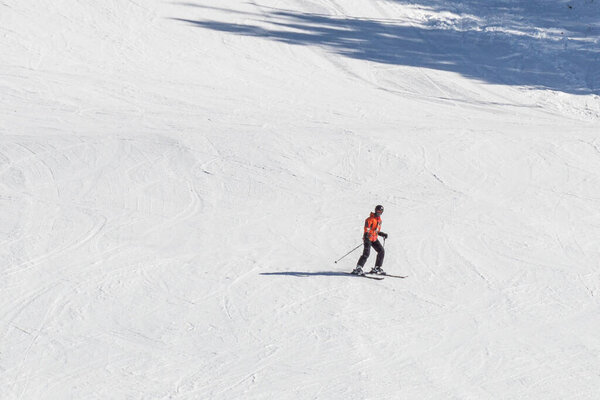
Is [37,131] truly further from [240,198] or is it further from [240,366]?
[240,366]

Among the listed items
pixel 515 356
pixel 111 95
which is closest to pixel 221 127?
pixel 111 95

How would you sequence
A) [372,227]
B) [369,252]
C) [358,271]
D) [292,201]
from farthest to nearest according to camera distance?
[292,201] < [358,271] < [369,252] < [372,227]

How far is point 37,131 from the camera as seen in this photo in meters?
17.4

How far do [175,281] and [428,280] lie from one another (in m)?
3.83

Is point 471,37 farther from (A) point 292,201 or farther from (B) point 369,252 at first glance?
(B) point 369,252

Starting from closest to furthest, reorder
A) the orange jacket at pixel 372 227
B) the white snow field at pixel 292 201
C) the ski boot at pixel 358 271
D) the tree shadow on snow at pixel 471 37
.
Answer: the white snow field at pixel 292 201
the orange jacket at pixel 372 227
the ski boot at pixel 358 271
the tree shadow on snow at pixel 471 37

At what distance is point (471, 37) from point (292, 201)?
1422cm

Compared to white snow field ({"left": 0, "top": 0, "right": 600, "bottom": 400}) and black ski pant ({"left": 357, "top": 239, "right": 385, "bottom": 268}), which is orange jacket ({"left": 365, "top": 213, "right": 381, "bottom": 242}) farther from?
white snow field ({"left": 0, "top": 0, "right": 600, "bottom": 400})

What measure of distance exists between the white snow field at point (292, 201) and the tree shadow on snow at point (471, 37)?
12 centimetres

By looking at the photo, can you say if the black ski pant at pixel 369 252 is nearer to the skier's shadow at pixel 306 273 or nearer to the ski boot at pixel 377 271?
the ski boot at pixel 377 271

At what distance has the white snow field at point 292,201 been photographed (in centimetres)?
934

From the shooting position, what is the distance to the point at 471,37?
2669 cm

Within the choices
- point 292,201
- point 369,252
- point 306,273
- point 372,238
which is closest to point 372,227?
point 372,238

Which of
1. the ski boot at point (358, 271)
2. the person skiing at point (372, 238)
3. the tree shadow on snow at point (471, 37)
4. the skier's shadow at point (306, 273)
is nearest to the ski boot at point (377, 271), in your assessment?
the person skiing at point (372, 238)
